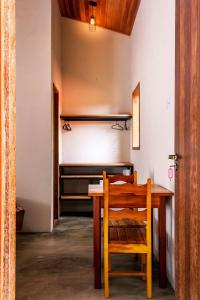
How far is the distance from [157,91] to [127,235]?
157 cm

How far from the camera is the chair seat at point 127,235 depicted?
2588 mm

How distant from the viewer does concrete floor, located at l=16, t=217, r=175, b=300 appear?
2580 millimetres

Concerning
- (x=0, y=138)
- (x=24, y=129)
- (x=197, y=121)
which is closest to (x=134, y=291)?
(x=197, y=121)

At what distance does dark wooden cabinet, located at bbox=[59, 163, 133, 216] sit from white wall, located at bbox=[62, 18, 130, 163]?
25 centimetres

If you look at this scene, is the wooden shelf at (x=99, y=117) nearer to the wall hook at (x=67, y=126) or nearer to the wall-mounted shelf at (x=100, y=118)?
the wall-mounted shelf at (x=100, y=118)

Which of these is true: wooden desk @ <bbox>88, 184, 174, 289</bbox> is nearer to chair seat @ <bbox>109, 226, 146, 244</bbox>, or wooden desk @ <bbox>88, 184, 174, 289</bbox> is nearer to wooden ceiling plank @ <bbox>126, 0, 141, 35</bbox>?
chair seat @ <bbox>109, 226, 146, 244</bbox>

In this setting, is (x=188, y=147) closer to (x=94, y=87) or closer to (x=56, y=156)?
(x=56, y=156)

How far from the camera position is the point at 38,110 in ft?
15.1

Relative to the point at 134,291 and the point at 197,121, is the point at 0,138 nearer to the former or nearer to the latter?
the point at 197,121

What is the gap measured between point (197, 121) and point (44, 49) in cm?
358

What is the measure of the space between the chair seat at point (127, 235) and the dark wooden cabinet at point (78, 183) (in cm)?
275

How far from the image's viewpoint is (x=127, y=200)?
8.32 feet

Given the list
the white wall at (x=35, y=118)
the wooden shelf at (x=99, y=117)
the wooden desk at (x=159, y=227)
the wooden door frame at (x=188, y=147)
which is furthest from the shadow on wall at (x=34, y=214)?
the wooden door frame at (x=188, y=147)

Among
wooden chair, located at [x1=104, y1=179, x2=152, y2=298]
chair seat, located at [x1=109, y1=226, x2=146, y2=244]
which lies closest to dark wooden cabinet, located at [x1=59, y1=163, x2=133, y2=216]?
chair seat, located at [x1=109, y1=226, x2=146, y2=244]
